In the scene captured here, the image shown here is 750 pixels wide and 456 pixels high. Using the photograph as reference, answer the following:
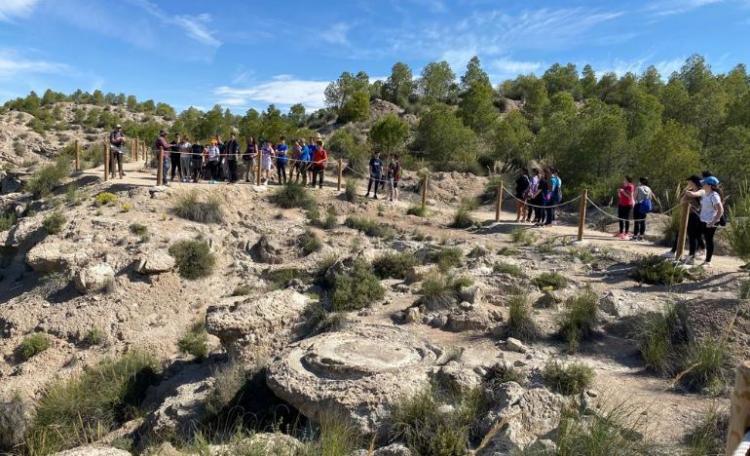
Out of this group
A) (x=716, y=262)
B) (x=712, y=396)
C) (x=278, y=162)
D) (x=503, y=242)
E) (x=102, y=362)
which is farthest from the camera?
(x=278, y=162)

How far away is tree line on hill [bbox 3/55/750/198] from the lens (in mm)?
20969

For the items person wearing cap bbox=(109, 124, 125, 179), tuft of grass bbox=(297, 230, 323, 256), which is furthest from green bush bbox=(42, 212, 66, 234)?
tuft of grass bbox=(297, 230, 323, 256)

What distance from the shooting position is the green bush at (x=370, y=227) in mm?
15766

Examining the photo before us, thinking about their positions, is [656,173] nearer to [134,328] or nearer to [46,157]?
[134,328]

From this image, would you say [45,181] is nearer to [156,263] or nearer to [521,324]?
[156,263]

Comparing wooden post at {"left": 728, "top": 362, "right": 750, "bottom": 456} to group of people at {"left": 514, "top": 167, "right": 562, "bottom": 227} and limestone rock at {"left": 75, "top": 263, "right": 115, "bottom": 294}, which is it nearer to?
limestone rock at {"left": 75, "top": 263, "right": 115, "bottom": 294}

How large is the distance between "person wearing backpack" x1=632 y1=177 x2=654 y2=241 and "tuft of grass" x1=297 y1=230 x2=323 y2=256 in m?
7.91

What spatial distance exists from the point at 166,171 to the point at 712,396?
609 inches

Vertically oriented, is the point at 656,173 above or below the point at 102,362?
above

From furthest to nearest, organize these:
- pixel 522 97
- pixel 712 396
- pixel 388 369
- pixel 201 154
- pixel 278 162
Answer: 1. pixel 522 97
2. pixel 278 162
3. pixel 201 154
4. pixel 388 369
5. pixel 712 396

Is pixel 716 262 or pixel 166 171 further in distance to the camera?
pixel 166 171

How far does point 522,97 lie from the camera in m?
53.1

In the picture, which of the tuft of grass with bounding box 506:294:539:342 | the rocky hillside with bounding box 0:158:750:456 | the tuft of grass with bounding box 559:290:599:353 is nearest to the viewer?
the rocky hillside with bounding box 0:158:750:456

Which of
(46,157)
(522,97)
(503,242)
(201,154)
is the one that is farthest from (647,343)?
(522,97)
